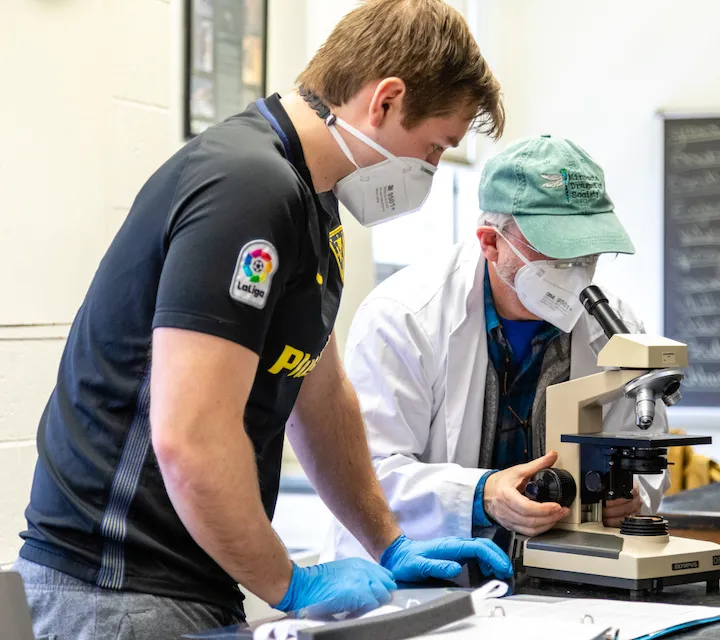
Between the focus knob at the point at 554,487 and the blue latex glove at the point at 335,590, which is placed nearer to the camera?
the blue latex glove at the point at 335,590

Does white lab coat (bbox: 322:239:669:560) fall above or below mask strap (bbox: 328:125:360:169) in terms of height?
below

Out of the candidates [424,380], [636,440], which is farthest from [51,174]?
[636,440]

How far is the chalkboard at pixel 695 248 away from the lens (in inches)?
163

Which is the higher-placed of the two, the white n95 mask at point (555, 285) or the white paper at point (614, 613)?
the white n95 mask at point (555, 285)

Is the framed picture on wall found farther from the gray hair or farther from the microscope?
the microscope

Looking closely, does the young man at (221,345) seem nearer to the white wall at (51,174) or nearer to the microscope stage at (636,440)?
the microscope stage at (636,440)

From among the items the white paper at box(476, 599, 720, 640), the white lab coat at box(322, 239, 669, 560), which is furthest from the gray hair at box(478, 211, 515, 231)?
the white paper at box(476, 599, 720, 640)

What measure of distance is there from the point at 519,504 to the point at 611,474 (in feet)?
0.50

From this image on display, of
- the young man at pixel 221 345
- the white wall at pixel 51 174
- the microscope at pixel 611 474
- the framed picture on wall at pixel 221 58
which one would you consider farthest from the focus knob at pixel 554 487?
the framed picture on wall at pixel 221 58

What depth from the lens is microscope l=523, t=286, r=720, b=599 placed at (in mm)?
1345

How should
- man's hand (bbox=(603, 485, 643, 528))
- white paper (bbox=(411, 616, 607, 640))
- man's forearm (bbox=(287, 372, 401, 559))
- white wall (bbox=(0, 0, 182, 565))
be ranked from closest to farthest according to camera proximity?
white paper (bbox=(411, 616, 607, 640)) < man's forearm (bbox=(287, 372, 401, 559)) < man's hand (bbox=(603, 485, 643, 528)) < white wall (bbox=(0, 0, 182, 565))

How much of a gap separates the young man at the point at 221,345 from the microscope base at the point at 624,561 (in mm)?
193

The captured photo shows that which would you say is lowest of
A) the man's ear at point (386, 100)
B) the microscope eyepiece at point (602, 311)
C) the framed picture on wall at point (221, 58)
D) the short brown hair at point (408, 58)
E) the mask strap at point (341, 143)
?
the microscope eyepiece at point (602, 311)

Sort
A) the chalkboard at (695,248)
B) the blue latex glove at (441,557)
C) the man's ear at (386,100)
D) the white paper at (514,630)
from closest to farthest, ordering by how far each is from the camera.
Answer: the white paper at (514,630) < the man's ear at (386,100) < the blue latex glove at (441,557) < the chalkboard at (695,248)
